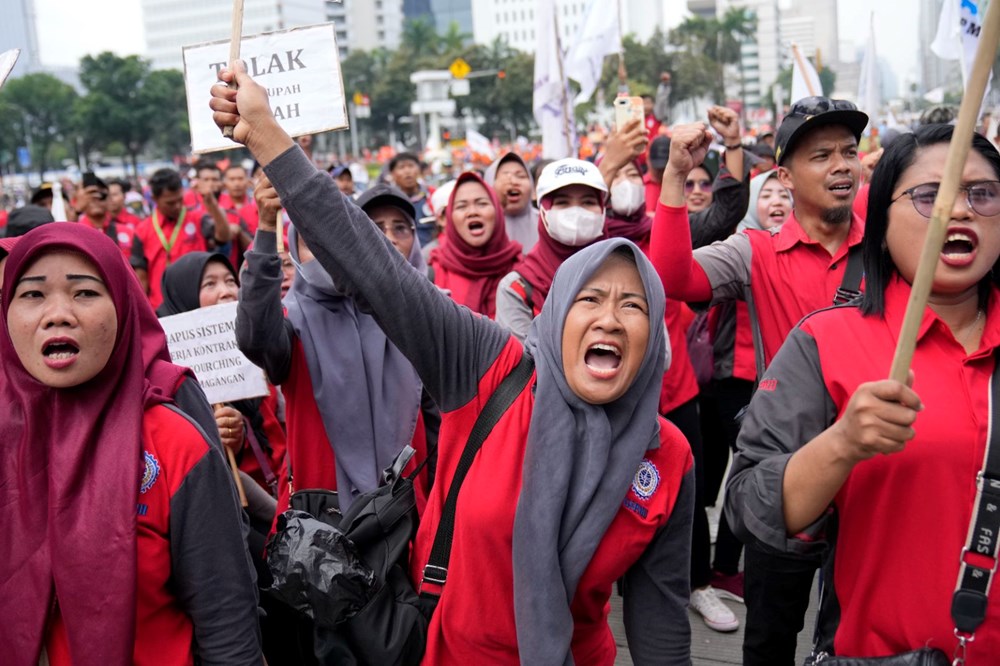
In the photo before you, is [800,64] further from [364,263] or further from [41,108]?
[41,108]

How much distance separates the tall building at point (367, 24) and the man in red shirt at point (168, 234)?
135130 mm

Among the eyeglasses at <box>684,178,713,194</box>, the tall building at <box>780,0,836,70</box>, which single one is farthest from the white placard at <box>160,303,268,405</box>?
the tall building at <box>780,0,836,70</box>

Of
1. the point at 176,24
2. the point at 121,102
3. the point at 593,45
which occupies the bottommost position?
the point at 593,45

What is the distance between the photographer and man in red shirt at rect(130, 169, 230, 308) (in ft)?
23.9

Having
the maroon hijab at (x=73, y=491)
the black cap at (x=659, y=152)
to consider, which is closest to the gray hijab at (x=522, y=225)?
the black cap at (x=659, y=152)

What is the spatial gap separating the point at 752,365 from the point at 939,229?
2.37 metres

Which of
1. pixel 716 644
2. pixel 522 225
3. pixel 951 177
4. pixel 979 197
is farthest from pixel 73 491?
pixel 522 225

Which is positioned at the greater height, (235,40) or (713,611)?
(235,40)

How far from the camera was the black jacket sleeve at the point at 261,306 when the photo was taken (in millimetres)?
3092

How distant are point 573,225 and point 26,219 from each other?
2.99 m

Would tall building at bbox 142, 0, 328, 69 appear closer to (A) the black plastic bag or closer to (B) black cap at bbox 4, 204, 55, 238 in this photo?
(B) black cap at bbox 4, 204, 55, 238

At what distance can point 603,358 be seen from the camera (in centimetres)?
222

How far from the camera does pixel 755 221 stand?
16.5 ft

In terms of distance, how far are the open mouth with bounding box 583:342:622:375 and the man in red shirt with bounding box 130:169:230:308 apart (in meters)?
5.55
